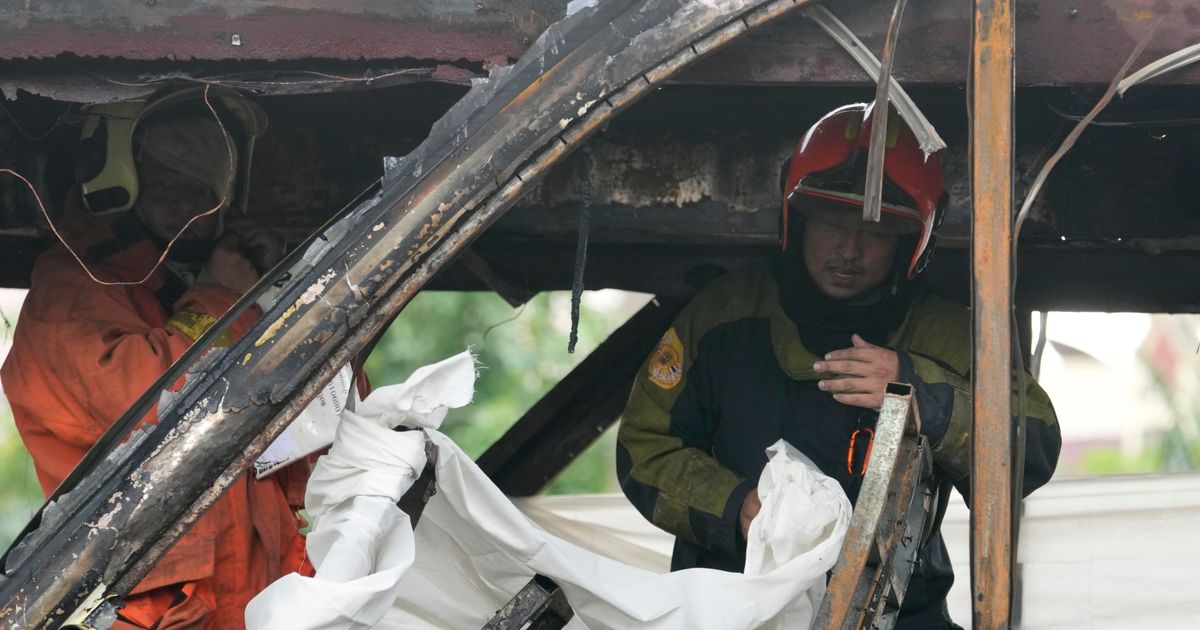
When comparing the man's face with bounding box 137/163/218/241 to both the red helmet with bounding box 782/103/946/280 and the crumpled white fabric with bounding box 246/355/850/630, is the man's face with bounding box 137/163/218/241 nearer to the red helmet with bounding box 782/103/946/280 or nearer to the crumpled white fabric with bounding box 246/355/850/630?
the crumpled white fabric with bounding box 246/355/850/630

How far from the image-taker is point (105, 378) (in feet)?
10.2

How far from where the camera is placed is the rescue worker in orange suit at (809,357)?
3.37 meters

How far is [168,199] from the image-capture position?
11.3 feet

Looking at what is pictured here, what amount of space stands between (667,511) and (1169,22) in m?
1.64

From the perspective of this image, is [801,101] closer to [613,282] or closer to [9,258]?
[613,282]

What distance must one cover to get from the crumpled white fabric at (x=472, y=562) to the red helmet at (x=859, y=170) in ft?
2.56

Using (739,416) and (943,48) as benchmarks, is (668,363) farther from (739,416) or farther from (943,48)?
(943,48)

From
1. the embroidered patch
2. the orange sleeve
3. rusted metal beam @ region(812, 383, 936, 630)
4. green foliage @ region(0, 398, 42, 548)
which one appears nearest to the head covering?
the orange sleeve

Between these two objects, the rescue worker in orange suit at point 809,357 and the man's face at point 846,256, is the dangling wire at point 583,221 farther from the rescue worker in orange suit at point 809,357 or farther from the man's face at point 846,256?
the man's face at point 846,256

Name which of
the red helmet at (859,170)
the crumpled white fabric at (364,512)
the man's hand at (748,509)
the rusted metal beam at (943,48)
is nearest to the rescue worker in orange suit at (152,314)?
the crumpled white fabric at (364,512)

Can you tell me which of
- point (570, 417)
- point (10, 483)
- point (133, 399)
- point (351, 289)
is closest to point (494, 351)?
point (10, 483)

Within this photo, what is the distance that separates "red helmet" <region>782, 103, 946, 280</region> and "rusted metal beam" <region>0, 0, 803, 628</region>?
97 cm

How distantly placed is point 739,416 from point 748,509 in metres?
0.34

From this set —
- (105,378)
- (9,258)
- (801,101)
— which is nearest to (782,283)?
(801,101)
